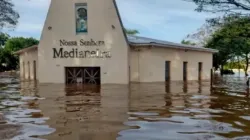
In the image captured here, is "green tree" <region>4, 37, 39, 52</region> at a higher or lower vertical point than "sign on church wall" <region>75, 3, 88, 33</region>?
higher

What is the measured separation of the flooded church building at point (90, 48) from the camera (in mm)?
22984

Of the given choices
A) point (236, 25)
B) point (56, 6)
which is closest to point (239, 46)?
point (236, 25)

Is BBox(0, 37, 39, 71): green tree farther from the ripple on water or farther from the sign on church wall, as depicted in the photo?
the ripple on water

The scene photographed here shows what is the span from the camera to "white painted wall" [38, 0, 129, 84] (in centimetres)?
2294

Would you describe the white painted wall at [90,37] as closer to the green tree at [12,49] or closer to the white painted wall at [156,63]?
the white painted wall at [156,63]

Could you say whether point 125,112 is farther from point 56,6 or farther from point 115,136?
point 56,6

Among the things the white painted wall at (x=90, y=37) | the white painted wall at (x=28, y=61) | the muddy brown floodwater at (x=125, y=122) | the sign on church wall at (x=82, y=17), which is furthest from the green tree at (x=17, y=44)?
the muddy brown floodwater at (x=125, y=122)

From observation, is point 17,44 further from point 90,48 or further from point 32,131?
point 32,131

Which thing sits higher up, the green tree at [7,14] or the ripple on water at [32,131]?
the green tree at [7,14]

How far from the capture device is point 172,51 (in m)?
27.2

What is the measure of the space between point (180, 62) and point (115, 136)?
22932 millimetres

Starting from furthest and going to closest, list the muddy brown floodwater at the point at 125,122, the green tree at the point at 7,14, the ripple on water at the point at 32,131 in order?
Result: the green tree at the point at 7,14 < the muddy brown floodwater at the point at 125,122 < the ripple on water at the point at 32,131

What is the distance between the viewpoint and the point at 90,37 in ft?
76.4

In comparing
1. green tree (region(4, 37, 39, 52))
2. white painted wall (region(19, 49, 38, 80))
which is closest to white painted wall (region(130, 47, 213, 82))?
white painted wall (region(19, 49, 38, 80))
